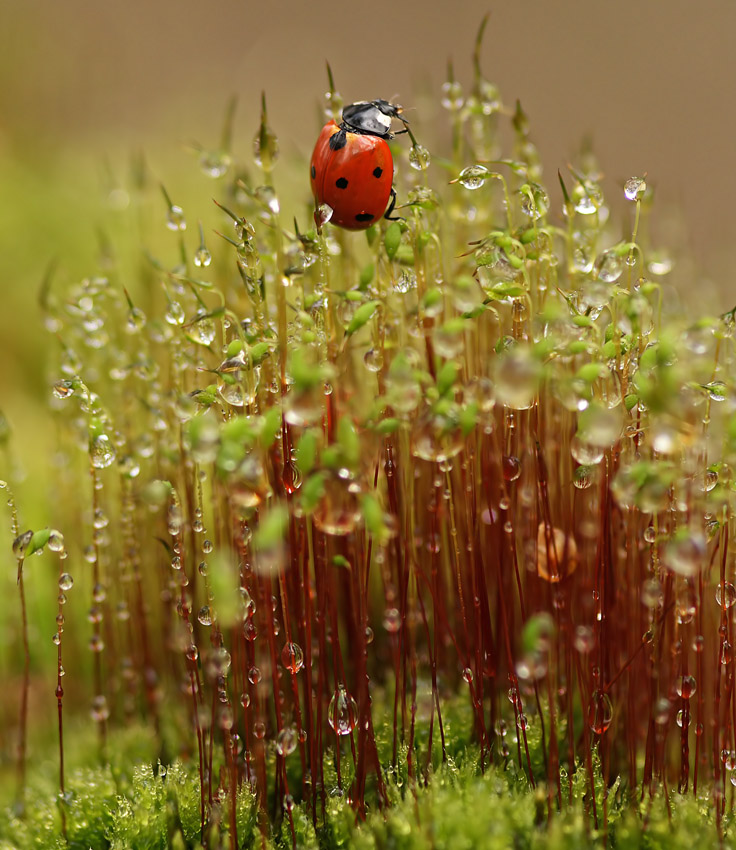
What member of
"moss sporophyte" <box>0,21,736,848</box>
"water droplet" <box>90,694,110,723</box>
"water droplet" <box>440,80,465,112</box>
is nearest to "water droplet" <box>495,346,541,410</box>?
"moss sporophyte" <box>0,21,736,848</box>

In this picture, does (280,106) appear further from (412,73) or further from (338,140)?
(338,140)

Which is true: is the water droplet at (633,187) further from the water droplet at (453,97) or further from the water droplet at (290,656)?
the water droplet at (290,656)

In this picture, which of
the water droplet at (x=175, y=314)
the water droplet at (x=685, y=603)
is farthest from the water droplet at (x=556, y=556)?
the water droplet at (x=175, y=314)

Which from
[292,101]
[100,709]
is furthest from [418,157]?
[292,101]

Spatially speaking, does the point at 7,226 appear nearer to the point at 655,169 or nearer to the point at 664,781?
the point at 664,781

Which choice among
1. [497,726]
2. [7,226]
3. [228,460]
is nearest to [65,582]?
[228,460]
